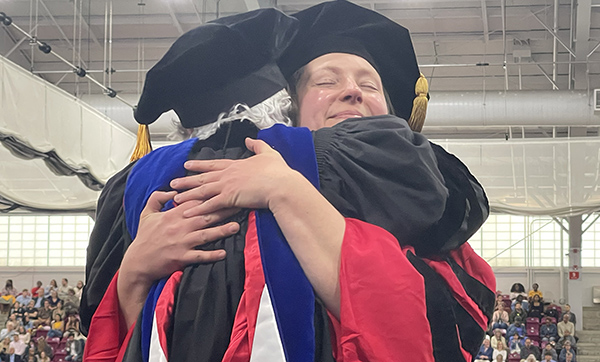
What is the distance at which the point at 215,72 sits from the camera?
143 cm

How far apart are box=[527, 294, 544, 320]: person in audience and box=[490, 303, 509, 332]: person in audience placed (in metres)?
0.89

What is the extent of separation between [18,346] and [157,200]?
13577mm

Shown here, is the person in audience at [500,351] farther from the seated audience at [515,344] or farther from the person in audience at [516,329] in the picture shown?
the person in audience at [516,329]

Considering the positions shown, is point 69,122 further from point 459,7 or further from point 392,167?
point 459,7

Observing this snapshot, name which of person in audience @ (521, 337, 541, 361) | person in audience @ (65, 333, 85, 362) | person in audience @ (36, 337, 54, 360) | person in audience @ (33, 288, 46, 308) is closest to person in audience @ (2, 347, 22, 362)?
person in audience @ (36, 337, 54, 360)

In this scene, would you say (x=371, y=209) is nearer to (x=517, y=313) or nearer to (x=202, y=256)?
(x=202, y=256)

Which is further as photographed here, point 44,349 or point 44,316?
point 44,316

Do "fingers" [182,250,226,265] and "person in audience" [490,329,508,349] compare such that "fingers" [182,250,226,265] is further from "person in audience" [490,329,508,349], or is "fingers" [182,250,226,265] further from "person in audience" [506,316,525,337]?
"person in audience" [506,316,525,337]

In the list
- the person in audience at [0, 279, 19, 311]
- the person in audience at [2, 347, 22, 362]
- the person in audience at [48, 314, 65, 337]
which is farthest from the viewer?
the person in audience at [0, 279, 19, 311]

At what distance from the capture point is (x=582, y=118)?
436 inches

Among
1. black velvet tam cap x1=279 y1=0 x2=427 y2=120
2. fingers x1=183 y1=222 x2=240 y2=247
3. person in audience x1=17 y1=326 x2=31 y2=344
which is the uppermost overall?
black velvet tam cap x1=279 y1=0 x2=427 y2=120

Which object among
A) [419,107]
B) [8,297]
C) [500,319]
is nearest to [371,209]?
[419,107]

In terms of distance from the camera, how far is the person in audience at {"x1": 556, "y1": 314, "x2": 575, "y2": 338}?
15156mm

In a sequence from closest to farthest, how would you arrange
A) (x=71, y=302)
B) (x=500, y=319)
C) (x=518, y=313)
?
1. (x=500, y=319)
2. (x=518, y=313)
3. (x=71, y=302)
